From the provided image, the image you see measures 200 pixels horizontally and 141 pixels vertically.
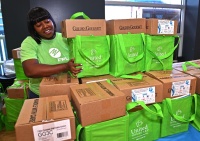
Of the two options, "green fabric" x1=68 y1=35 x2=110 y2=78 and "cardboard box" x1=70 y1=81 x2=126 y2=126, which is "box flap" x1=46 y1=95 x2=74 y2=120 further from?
"green fabric" x1=68 y1=35 x2=110 y2=78

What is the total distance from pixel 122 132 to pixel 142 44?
0.55 m

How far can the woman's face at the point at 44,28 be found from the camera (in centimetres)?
111

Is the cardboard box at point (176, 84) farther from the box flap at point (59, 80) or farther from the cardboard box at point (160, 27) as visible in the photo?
the box flap at point (59, 80)

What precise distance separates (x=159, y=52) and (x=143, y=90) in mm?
358

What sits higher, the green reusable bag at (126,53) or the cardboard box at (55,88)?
the green reusable bag at (126,53)

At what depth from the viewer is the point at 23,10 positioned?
2189 mm

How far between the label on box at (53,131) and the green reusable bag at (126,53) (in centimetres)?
48

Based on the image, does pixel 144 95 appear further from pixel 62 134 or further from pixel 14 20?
pixel 14 20

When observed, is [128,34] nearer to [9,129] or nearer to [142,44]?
[142,44]

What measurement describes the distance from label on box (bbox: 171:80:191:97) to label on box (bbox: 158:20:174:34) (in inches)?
13.2

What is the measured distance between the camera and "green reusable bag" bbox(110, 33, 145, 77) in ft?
3.09

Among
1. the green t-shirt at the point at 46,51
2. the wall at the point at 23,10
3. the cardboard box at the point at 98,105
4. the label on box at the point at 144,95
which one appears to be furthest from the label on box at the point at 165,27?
the wall at the point at 23,10

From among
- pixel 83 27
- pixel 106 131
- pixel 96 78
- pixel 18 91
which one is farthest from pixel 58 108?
pixel 18 91

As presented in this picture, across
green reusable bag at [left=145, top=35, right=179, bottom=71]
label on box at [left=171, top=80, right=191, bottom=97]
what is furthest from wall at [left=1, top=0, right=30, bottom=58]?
label on box at [left=171, top=80, right=191, bottom=97]
